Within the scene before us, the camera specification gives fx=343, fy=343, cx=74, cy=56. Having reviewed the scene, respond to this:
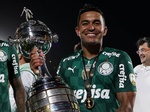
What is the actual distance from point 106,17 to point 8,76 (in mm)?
5150

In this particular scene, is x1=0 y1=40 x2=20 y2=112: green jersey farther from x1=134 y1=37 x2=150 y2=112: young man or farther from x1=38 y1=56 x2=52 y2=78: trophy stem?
x1=134 y1=37 x2=150 y2=112: young man

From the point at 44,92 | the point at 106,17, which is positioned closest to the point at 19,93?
the point at 44,92

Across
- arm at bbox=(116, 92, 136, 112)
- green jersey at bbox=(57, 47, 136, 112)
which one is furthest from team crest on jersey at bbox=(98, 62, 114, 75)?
arm at bbox=(116, 92, 136, 112)

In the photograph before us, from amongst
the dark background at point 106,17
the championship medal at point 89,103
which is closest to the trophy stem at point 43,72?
the championship medal at point 89,103

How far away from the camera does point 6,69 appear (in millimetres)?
1669

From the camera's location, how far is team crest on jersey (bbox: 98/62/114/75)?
159cm

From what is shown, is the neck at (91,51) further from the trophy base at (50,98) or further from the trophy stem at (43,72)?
the trophy base at (50,98)

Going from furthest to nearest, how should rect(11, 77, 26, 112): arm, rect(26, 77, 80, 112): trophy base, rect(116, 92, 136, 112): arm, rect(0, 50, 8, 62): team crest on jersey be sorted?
rect(11, 77, 26, 112): arm, rect(0, 50, 8, 62): team crest on jersey, rect(116, 92, 136, 112): arm, rect(26, 77, 80, 112): trophy base

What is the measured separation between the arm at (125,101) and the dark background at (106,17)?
4921mm

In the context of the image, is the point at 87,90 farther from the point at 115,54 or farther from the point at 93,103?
the point at 115,54

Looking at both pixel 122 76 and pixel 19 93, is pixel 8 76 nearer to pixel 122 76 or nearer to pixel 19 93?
pixel 19 93

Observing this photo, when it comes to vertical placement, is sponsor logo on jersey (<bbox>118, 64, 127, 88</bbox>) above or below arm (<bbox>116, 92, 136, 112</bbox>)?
above

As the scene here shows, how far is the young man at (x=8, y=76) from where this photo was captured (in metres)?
1.61

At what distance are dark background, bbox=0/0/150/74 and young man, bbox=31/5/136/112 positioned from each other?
4799 millimetres
